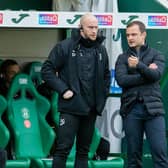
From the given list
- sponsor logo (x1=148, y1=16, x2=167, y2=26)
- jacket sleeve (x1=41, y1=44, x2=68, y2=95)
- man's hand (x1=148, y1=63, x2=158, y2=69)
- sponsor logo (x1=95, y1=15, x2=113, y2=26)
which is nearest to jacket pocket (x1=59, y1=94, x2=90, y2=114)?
jacket sleeve (x1=41, y1=44, x2=68, y2=95)

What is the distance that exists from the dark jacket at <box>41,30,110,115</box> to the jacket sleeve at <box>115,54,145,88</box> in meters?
0.21

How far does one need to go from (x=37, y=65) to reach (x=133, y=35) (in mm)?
2470

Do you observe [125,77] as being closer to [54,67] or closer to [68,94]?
[68,94]

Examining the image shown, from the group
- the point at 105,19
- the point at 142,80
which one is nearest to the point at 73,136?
the point at 142,80

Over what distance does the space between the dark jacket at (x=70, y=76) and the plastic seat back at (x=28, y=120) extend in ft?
4.80

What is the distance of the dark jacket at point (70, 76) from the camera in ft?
22.9

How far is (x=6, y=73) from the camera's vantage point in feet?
28.7

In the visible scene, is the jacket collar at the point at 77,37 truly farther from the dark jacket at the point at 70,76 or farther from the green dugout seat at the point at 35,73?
the green dugout seat at the point at 35,73

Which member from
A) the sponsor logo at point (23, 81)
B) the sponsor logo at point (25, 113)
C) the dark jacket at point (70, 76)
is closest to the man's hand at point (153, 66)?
the dark jacket at point (70, 76)

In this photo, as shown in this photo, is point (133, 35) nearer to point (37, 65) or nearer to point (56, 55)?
point (56, 55)

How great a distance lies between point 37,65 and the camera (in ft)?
30.1

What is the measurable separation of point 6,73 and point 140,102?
2.37 meters

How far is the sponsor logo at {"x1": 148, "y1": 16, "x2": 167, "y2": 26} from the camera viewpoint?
8094 mm

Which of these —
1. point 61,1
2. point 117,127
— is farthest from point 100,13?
point 117,127
